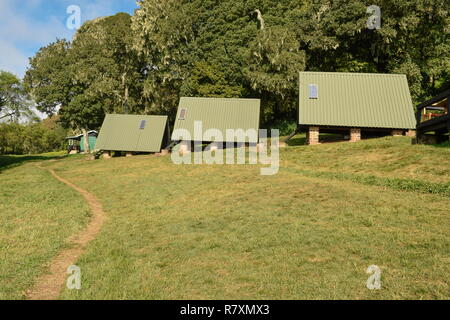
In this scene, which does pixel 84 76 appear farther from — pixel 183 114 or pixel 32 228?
pixel 32 228

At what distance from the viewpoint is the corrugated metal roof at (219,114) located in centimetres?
3600

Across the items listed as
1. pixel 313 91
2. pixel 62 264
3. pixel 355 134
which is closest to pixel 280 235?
pixel 62 264

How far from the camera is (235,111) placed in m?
37.4

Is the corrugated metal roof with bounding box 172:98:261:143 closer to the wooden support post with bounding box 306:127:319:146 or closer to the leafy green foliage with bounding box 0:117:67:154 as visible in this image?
the wooden support post with bounding box 306:127:319:146

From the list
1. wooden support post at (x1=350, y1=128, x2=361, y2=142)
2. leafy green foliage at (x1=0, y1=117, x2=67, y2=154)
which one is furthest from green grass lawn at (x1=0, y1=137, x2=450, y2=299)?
leafy green foliage at (x1=0, y1=117, x2=67, y2=154)

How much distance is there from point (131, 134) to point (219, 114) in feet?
42.4

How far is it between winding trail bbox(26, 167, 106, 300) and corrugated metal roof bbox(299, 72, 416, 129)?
21.3 m

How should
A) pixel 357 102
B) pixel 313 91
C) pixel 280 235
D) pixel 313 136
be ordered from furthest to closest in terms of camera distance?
pixel 313 91
pixel 357 102
pixel 313 136
pixel 280 235

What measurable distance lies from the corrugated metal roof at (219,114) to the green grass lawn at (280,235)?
16203 mm

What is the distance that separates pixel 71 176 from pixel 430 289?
2906 centimetres

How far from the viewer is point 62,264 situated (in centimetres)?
912

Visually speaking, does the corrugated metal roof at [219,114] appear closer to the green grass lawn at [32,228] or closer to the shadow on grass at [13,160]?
the green grass lawn at [32,228]

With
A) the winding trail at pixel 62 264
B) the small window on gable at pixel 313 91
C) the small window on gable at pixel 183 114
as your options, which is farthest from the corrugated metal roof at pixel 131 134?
the winding trail at pixel 62 264

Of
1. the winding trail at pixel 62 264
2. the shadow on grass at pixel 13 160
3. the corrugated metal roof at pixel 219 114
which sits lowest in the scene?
the winding trail at pixel 62 264
